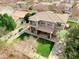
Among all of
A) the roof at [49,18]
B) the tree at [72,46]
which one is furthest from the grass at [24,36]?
the tree at [72,46]

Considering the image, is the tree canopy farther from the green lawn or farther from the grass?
the green lawn

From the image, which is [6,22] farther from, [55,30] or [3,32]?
[55,30]

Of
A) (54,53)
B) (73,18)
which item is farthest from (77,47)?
(73,18)

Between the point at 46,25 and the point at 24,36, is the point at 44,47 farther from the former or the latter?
the point at 46,25

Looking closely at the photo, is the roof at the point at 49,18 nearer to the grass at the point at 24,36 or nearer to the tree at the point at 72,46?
the grass at the point at 24,36

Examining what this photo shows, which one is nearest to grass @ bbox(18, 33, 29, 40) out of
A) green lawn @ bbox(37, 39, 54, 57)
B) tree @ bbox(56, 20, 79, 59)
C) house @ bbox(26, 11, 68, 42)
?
house @ bbox(26, 11, 68, 42)

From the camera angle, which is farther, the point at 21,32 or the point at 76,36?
the point at 21,32
